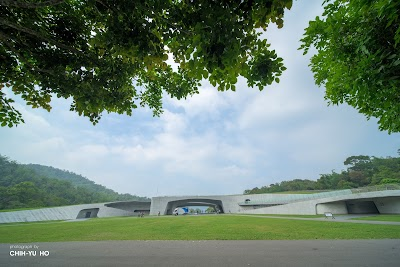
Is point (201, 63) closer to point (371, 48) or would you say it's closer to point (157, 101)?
point (371, 48)

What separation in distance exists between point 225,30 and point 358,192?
40226 millimetres

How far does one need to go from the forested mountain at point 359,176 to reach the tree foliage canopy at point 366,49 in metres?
61.6

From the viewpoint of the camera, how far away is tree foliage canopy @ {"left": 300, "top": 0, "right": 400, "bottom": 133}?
5.12 meters

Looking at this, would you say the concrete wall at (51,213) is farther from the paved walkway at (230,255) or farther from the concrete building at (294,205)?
the paved walkway at (230,255)

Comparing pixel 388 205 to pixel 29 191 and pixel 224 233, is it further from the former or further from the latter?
pixel 29 191

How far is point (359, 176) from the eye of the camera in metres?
67.7

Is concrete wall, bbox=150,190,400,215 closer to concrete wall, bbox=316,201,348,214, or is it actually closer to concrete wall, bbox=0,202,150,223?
concrete wall, bbox=316,201,348,214

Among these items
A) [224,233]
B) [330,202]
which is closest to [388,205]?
[330,202]

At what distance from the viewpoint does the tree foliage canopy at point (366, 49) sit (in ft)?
16.8

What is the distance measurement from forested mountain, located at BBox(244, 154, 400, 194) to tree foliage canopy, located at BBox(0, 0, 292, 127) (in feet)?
219

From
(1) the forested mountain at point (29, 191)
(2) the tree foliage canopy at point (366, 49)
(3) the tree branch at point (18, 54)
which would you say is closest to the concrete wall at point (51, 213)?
(1) the forested mountain at point (29, 191)

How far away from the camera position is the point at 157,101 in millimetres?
9664

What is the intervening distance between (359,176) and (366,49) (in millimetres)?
79736

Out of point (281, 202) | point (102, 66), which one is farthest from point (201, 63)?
point (281, 202)
